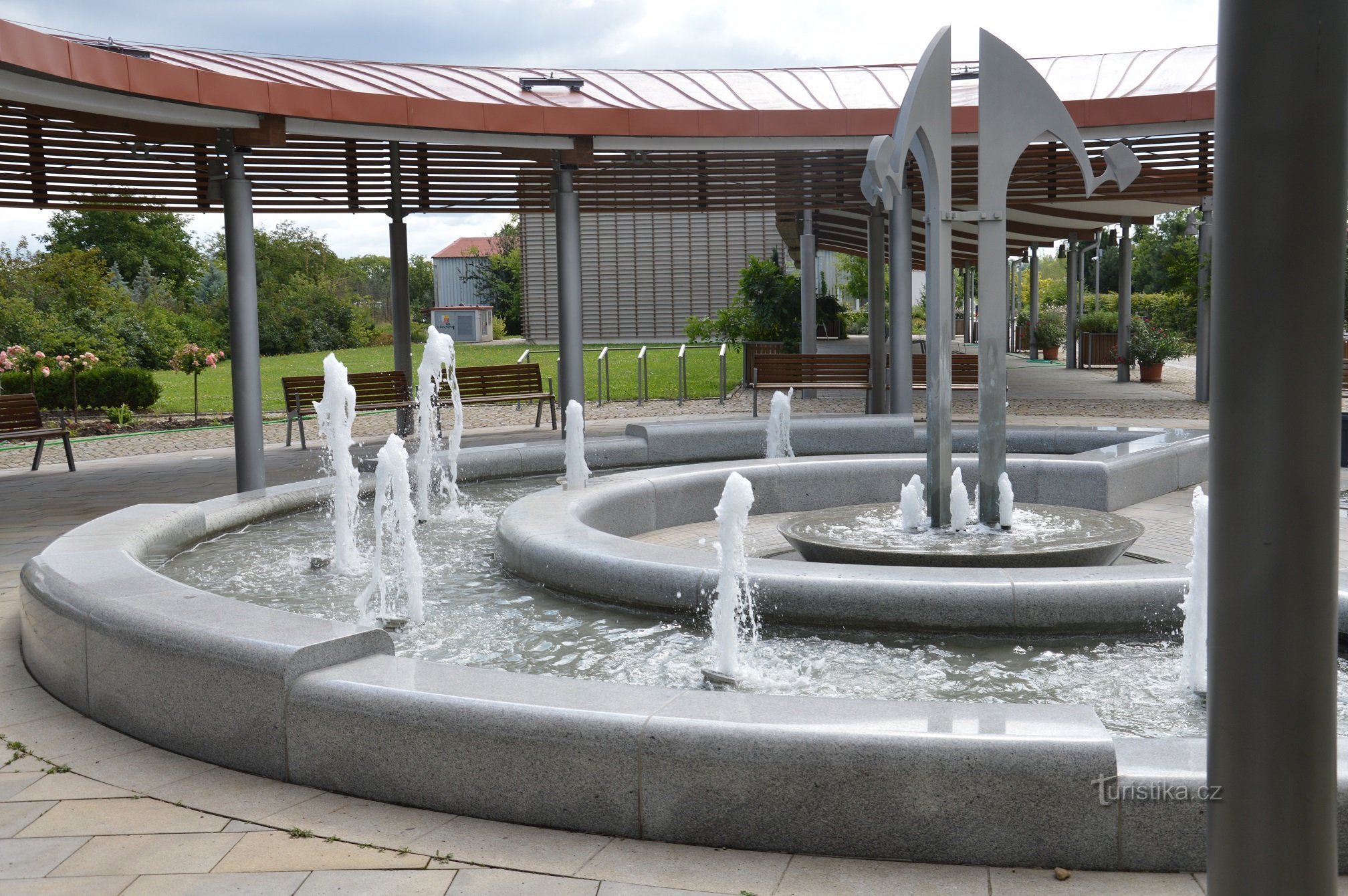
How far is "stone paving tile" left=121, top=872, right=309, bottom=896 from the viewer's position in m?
3.15

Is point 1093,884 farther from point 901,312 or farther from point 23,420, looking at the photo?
point 23,420

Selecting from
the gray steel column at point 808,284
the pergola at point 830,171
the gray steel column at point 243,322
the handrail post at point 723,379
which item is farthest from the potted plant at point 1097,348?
the gray steel column at point 243,322

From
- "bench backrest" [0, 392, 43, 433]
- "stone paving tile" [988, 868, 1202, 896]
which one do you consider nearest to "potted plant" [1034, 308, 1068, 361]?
"bench backrest" [0, 392, 43, 433]

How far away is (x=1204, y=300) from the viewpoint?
51.9 feet

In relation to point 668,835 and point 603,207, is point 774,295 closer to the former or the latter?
point 603,207

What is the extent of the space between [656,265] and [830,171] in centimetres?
3022

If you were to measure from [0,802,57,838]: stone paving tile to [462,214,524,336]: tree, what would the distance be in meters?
48.9

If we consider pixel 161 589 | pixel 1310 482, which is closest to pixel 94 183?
pixel 161 589

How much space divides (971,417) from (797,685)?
1260 cm

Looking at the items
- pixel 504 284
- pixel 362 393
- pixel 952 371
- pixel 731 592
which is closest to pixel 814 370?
pixel 952 371

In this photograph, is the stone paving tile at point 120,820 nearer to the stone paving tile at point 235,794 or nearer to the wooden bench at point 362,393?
the stone paving tile at point 235,794

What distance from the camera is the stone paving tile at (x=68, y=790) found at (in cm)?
390

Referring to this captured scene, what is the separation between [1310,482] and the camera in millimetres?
1639

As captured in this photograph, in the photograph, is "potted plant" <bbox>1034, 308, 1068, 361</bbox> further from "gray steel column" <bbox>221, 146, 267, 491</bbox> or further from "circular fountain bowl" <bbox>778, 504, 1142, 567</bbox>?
"gray steel column" <bbox>221, 146, 267, 491</bbox>
